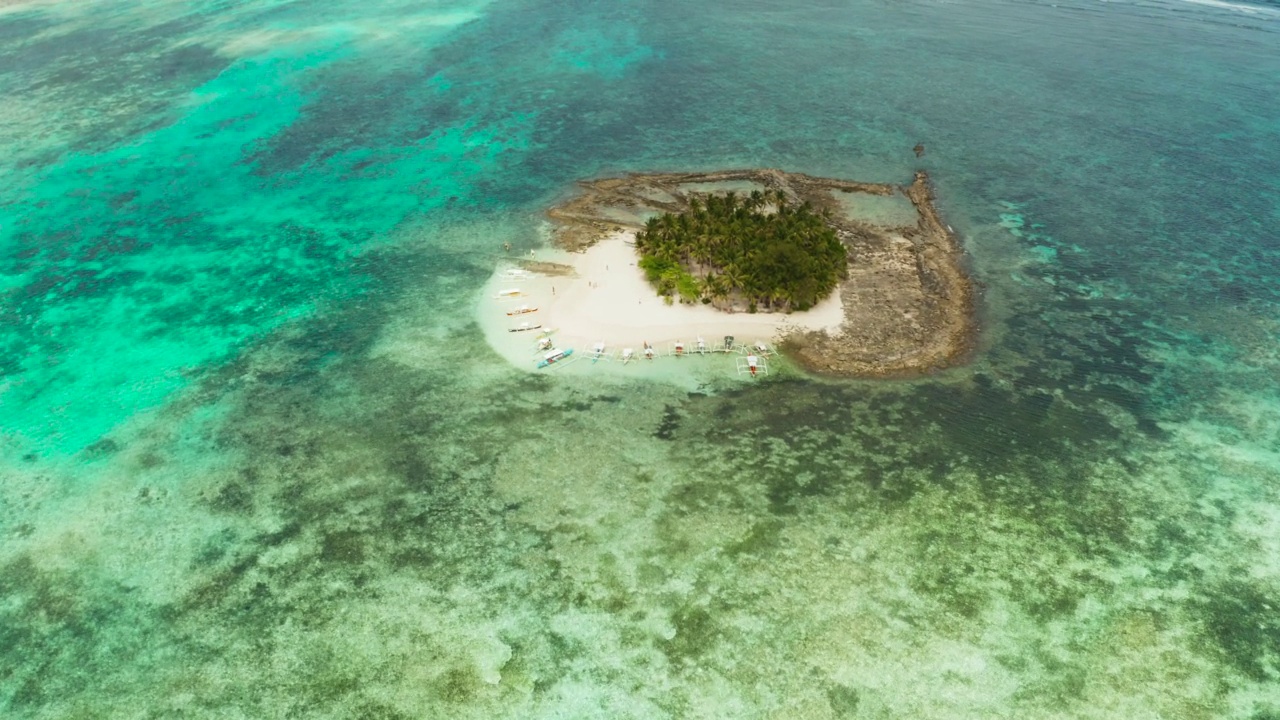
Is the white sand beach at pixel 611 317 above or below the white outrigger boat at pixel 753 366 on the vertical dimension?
above

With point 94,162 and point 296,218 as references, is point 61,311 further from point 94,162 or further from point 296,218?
point 94,162

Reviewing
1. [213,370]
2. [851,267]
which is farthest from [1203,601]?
[213,370]

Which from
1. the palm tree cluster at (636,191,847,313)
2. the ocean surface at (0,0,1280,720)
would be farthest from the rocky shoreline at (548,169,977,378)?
the palm tree cluster at (636,191,847,313)

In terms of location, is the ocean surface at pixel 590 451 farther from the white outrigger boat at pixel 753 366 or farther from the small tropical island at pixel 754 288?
the small tropical island at pixel 754 288

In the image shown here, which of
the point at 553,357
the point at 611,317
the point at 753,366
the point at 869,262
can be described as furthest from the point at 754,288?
the point at 553,357

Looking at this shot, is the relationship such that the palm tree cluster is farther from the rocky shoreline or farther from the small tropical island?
the rocky shoreline

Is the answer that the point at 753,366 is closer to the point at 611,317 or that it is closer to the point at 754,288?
the point at 754,288

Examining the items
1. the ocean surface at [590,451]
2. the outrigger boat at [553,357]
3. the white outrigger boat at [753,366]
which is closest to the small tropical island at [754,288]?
the outrigger boat at [553,357]
